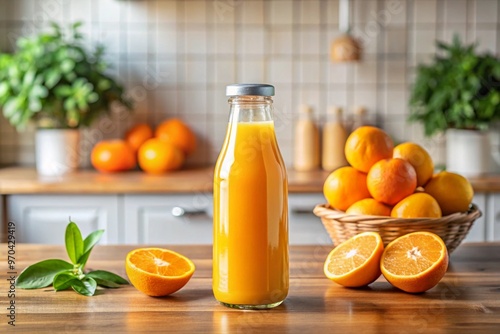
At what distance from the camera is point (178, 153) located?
279 cm

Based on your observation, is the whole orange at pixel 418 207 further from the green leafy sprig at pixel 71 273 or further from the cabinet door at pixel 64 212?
the cabinet door at pixel 64 212

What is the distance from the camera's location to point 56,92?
2.63 m

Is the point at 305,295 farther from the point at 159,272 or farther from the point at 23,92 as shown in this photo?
the point at 23,92

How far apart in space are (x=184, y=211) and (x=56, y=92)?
0.66 meters

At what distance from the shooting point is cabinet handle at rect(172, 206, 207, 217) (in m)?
2.47

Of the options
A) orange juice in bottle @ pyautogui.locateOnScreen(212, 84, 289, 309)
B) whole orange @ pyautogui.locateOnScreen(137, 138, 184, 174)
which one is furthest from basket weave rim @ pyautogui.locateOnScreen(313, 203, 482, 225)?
whole orange @ pyautogui.locateOnScreen(137, 138, 184, 174)

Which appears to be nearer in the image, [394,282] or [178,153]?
[394,282]

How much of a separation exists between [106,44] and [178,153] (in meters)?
0.56

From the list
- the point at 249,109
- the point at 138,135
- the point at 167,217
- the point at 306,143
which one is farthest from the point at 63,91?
the point at 249,109

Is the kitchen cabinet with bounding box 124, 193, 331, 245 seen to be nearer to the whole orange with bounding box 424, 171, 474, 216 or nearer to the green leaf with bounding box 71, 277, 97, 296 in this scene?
the whole orange with bounding box 424, 171, 474, 216

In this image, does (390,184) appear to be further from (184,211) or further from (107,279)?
(184,211)

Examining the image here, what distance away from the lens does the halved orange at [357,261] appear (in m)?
1.06

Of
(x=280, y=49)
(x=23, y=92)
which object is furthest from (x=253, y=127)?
(x=280, y=49)

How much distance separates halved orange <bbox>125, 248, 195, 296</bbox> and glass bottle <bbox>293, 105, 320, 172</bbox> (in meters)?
1.77
